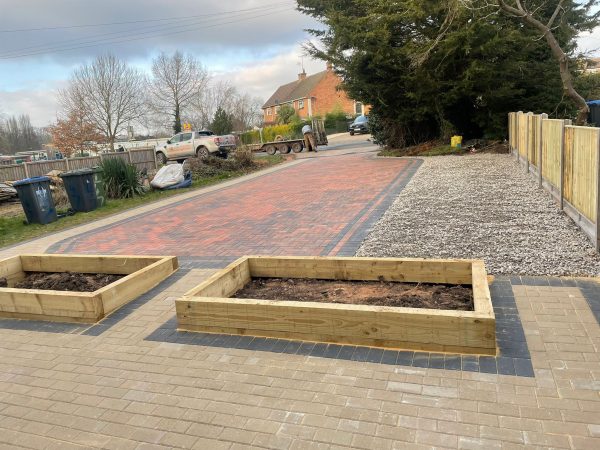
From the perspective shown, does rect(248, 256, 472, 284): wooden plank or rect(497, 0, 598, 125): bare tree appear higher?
rect(497, 0, 598, 125): bare tree

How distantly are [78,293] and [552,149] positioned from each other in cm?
860

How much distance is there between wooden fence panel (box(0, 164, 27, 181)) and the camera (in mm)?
16562

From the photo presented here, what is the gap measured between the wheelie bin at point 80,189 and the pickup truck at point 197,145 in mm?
13393

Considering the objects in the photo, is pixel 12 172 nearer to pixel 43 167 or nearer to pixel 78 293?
pixel 43 167

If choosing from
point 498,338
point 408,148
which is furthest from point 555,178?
point 408,148

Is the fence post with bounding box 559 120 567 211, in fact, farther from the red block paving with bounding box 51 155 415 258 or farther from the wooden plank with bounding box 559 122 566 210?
the red block paving with bounding box 51 155 415 258

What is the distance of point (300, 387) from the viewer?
340 centimetres

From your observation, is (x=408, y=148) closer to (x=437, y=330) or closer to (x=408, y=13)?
(x=408, y=13)

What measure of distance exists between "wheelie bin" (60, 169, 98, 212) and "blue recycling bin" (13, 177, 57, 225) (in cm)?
97

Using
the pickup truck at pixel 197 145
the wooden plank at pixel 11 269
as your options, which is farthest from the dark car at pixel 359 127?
the wooden plank at pixel 11 269

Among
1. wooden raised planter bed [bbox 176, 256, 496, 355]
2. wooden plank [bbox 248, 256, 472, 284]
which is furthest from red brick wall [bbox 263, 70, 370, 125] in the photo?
wooden raised planter bed [bbox 176, 256, 496, 355]

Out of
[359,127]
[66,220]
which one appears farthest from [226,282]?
[359,127]

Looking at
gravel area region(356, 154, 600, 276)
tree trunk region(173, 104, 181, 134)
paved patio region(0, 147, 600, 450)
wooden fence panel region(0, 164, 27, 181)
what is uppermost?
tree trunk region(173, 104, 181, 134)

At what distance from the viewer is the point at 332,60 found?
72.7 feet
